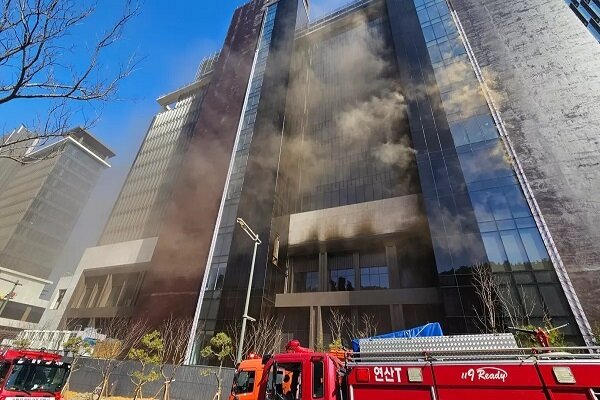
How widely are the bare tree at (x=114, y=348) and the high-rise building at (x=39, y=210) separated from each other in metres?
66.4

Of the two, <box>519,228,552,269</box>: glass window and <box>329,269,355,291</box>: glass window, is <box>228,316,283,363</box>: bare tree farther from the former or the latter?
<box>519,228,552,269</box>: glass window

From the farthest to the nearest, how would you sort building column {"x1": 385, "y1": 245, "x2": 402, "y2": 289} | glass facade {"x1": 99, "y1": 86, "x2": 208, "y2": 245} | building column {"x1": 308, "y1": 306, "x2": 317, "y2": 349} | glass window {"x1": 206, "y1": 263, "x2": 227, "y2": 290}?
glass facade {"x1": 99, "y1": 86, "x2": 208, "y2": 245} → glass window {"x1": 206, "y1": 263, "x2": 227, "y2": 290} → building column {"x1": 385, "y1": 245, "x2": 402, "y2": 289} → building column {"x1": 308, "y1": 306, "x2": 317, "y2": 349}

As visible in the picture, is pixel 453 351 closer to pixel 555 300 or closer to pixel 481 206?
pixel 555 300

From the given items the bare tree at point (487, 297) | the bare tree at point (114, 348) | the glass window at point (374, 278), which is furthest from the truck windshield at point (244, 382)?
the glass window at point (374, 278)

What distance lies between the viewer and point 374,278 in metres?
31.1

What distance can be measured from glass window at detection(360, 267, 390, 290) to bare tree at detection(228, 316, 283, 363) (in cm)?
1024

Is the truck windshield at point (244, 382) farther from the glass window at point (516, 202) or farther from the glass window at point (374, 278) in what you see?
the glass window at point (374, 278)

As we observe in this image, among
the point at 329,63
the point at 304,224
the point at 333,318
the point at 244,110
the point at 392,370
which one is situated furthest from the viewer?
the point at 329,63

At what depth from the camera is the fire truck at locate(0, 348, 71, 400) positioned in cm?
909

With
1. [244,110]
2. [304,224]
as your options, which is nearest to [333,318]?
[304,224]

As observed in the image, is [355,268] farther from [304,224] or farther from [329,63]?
[329,63]

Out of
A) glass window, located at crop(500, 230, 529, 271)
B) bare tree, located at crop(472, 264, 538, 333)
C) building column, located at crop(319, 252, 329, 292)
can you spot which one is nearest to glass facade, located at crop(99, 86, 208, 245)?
building column, located at crop(319, 252, 329, 292)

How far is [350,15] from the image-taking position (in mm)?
52250

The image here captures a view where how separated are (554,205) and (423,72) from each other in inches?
738
